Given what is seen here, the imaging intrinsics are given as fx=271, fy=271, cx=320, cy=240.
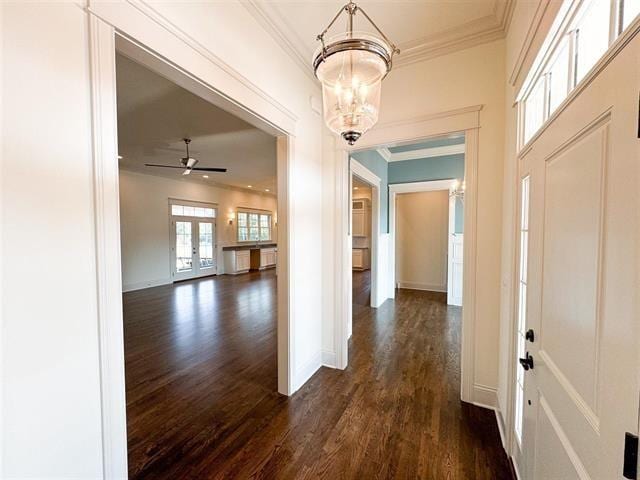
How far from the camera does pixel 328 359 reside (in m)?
2.99

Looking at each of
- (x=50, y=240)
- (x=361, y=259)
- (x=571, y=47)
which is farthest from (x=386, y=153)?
(x=361, y=259)

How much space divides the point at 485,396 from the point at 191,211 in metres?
8.44

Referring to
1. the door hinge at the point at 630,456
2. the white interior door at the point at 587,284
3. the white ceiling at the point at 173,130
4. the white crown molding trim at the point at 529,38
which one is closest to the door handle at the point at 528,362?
the white interior door at the point at 587,284

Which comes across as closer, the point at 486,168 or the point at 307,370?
the point at 486,168

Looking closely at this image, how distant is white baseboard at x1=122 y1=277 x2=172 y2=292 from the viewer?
668 cm

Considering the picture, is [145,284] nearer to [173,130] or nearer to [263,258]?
[263,258]

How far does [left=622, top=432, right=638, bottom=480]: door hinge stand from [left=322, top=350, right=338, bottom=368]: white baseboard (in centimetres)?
254

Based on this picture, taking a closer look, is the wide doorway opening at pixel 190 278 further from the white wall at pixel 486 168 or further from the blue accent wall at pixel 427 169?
the blue accent wall at pixel 427 169

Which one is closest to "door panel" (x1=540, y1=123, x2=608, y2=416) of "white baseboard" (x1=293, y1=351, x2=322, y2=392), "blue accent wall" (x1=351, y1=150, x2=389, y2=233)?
"white baseboard" (x1=293, y1=351, x2=322, y2=392)

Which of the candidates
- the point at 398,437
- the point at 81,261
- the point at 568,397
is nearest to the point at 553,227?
the point at 568,397

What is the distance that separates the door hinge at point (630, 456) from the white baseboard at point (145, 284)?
8.06 m

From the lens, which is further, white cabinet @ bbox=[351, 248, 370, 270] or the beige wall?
white cabinet @ bbox=[351, 248, 370, 270]

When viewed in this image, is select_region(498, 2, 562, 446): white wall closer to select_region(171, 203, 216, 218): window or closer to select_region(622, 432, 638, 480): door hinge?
select_region(622, 432, 638, 480): door hinge

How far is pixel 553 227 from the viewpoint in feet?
3.58
